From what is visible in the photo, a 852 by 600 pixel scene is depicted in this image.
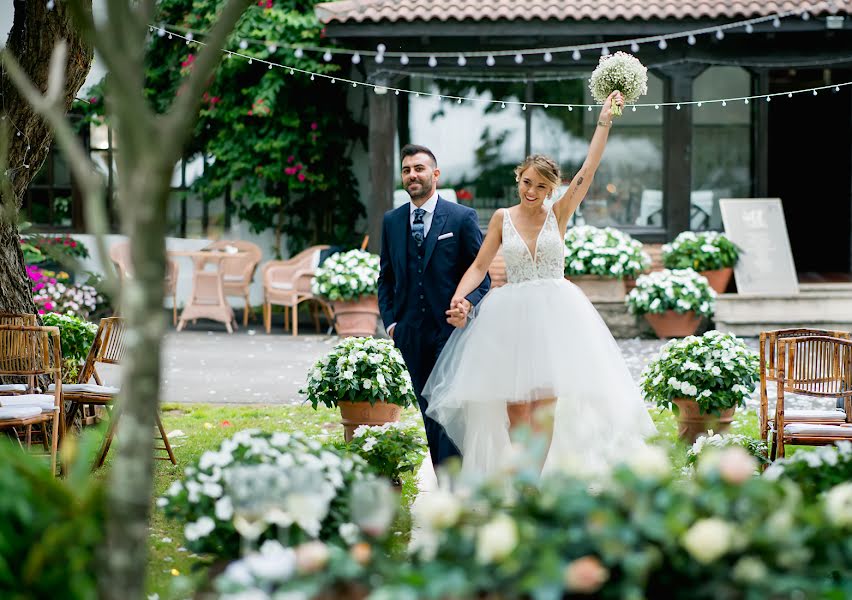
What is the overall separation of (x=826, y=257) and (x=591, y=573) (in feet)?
54.1

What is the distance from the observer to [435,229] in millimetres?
5996

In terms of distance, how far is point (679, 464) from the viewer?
617cm

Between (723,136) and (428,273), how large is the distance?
36.8ft

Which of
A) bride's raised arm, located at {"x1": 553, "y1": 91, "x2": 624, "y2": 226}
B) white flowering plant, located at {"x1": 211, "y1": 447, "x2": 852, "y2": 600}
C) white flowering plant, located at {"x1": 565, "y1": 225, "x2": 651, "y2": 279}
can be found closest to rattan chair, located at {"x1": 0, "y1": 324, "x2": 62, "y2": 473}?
bride's raised arm, located at {"x1": 553, "y1": 91, "x2": 624, "y2": 226}

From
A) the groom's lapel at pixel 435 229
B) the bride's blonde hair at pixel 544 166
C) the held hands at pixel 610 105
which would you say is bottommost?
the groom's lapel at pixel 435 229

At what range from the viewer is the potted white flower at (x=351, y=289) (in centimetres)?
1292

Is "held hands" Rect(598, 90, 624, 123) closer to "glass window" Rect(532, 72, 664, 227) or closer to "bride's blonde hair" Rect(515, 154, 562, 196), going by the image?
"bride's blonde hair" Rect(515, 154, 562, 196)

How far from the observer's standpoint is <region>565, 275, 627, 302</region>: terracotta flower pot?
45.0 feet

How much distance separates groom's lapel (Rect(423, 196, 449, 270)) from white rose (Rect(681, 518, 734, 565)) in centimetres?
369

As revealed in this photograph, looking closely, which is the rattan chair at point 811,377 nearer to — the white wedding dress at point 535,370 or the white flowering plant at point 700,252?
the white wedding dress at point 535,370

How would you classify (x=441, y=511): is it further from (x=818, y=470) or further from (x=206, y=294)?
(x=206, y=294)

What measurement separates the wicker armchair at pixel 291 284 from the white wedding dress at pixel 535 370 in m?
8.06

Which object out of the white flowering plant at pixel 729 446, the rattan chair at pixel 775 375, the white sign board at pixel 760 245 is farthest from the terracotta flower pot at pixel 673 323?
the white flowering plant at pixel 729 446

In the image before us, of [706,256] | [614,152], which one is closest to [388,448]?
[706,256]
